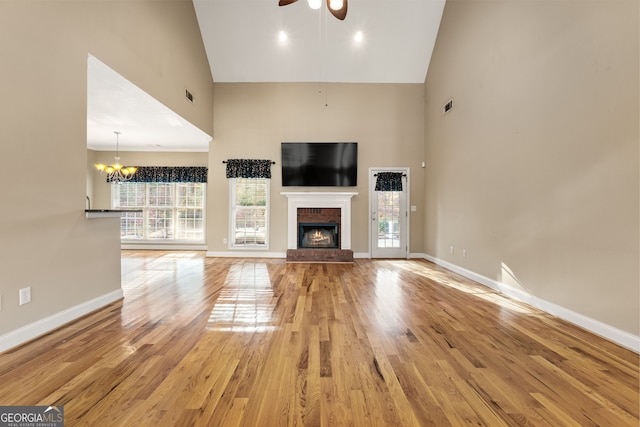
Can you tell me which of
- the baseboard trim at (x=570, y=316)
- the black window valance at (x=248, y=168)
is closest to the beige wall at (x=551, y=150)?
the baseboard trim at (x=570, y=316)

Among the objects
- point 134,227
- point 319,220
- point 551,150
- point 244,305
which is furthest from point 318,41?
point 134,227

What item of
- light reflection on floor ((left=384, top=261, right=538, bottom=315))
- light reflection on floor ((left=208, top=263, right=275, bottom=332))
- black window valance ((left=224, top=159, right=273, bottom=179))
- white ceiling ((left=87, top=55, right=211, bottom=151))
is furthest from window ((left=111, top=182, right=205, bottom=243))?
light reflection on floor ((left=384, top=261, right=538, bottom=315))

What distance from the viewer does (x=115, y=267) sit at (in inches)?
131

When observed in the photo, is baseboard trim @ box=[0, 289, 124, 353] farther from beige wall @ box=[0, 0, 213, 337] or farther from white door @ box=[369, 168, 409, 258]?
white door @ box=[369, 168, 409, 258]

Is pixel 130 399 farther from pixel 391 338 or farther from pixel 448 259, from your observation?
pixel 448 259

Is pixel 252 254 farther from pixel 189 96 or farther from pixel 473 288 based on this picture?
pixel 473 288

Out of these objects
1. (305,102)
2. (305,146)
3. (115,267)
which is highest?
(305,102)

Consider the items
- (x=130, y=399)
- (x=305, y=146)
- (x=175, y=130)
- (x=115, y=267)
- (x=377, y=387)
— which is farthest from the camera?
(x=305, y=146)

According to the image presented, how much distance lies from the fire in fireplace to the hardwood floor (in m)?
3.05

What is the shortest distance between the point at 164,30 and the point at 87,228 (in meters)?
3.27

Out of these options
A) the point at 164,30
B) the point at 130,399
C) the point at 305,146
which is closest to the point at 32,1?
the point at 164,30

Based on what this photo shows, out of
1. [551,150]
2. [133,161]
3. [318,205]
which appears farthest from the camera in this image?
[133,161]

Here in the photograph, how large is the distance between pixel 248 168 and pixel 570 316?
5.84 meters

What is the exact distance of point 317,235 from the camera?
6539mm
